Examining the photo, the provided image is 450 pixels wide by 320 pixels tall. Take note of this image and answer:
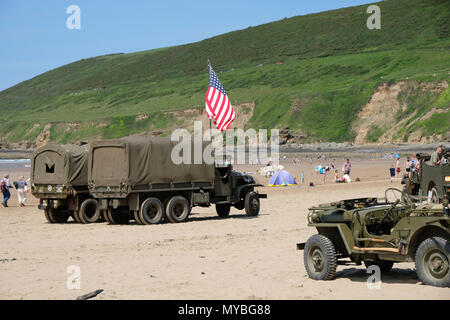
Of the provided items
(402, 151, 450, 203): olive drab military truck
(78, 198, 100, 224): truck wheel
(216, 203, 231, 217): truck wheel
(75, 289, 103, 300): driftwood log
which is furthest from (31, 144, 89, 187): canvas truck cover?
(75, 289, 103, 300): driftwood log

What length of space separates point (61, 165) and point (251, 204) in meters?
6.39

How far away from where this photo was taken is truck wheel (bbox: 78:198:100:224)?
2455cm

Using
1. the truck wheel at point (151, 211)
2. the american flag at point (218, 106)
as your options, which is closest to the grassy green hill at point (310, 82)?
the american flag at point (218, 106)

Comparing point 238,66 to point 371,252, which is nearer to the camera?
point 371,252

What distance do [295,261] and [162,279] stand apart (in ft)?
9.39

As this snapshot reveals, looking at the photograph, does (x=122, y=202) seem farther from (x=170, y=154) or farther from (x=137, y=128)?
(x=137, y=128)

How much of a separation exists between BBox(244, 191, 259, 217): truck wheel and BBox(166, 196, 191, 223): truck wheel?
86.6 inches

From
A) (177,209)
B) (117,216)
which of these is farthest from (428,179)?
(117,216)

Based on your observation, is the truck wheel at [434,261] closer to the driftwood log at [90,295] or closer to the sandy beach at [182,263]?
the sandy beach at [182,263]

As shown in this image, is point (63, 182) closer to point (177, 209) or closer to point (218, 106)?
point (177, 209)

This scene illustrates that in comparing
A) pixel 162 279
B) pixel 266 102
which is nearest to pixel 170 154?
pixel 162 279

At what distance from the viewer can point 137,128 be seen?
481ft
